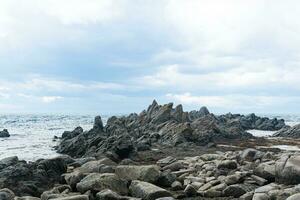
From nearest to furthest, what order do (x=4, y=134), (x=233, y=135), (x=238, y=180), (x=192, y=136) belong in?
(x=238, y=180) → (x=192, y=136) → (x=233, y=135) → (x=4, y=134)

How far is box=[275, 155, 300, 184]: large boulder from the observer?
19.0 metres

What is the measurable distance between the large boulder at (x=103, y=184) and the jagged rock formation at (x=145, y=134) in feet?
54.4

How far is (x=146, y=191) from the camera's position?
60.7ft

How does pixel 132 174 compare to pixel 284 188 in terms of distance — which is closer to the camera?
pixel 284 188

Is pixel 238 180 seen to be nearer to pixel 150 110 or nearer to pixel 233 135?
pixel 233 135

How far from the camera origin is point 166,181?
21.4 m

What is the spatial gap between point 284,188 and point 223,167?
634cm

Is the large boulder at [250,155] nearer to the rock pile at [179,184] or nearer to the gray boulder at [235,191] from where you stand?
the rock pile at [179,184]

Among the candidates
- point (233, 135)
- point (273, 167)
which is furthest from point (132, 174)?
point (233, 135)

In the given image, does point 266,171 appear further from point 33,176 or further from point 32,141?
point 32,141

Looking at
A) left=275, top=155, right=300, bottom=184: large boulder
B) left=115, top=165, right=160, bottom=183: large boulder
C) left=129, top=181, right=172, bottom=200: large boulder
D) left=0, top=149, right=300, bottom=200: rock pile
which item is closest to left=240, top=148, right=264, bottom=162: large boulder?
left=0, top=149, right=300, bottom=200: rock pile

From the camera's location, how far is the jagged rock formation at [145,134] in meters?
41.4

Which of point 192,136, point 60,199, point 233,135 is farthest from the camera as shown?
point 233,135

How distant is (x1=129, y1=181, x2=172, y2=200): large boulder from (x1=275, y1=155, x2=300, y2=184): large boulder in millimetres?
5606
